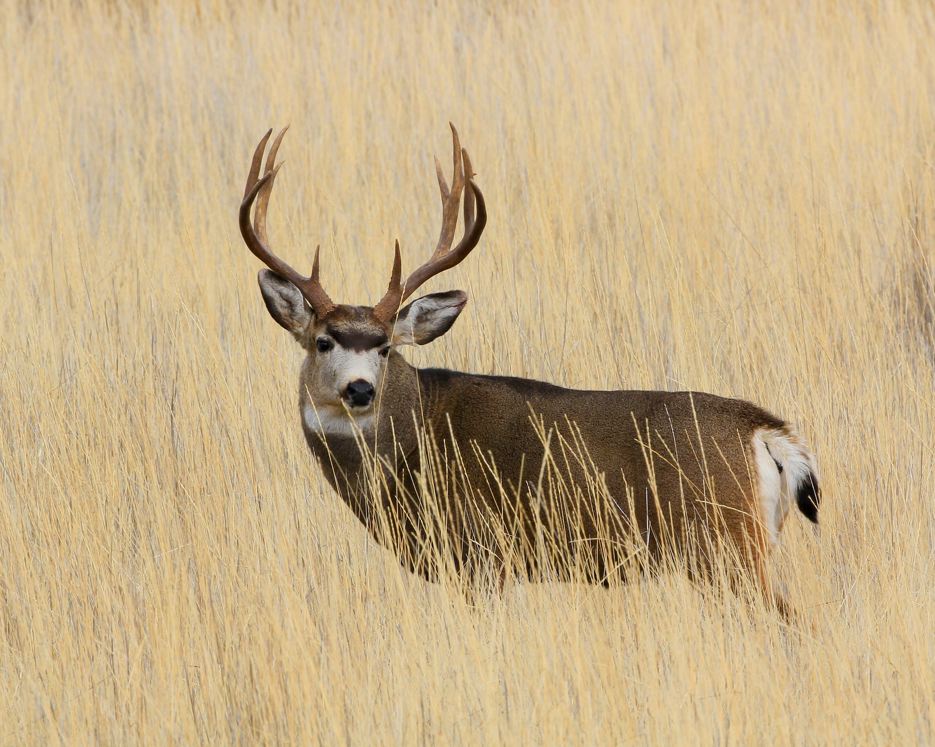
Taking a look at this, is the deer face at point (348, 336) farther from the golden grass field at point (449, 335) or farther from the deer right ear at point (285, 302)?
the golden grass field at point (449, 335)

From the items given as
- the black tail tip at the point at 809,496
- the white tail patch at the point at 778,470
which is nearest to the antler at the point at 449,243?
the white tail patch at the point at 778,470

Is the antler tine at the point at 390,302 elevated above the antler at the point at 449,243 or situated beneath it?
situated beneath

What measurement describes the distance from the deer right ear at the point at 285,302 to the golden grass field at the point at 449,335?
47 cm

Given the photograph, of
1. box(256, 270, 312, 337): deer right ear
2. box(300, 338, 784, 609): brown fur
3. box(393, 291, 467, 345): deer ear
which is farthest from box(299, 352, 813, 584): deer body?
box(256, 270, 312, 337): deer right ear

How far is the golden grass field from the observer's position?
3.30 meters

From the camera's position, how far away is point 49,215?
7023 mm

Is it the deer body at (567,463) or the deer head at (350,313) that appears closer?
the deer body at (567,463)

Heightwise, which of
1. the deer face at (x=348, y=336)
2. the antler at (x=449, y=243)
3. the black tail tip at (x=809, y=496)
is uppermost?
the antler at (x=449, y=243)

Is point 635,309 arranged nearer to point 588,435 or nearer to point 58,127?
point 588,435

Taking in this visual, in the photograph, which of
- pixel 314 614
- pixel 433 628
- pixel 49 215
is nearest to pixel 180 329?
pixel 49 215

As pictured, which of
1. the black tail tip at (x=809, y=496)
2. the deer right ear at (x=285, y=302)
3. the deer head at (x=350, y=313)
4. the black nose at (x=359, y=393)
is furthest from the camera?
the deer right ear at (x=285, y=302)

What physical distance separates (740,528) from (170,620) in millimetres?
1591

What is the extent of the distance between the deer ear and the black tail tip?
1302 mm

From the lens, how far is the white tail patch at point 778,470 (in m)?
4.00
